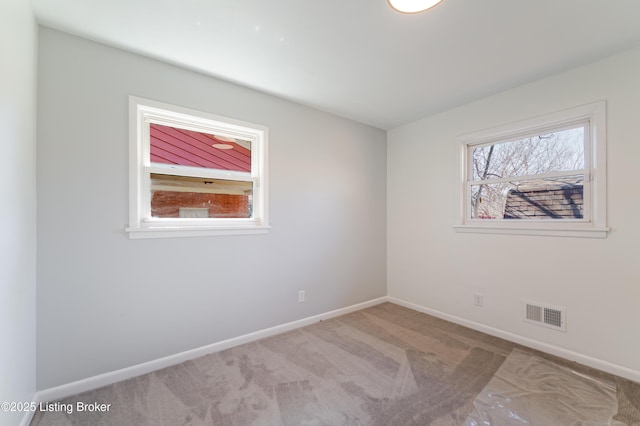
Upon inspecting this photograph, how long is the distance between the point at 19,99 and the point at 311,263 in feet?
8.22

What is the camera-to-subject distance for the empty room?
5.39ft

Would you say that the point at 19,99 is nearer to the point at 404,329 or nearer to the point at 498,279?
the point at 404,329

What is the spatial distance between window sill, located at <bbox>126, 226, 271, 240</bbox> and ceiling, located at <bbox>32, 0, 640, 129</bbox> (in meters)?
1.33

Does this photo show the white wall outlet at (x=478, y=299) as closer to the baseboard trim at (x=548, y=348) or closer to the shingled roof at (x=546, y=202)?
the baseboard trim at (x=548, y=348)

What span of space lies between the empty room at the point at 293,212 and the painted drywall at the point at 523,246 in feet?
0.06

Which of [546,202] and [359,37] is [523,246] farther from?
[359,37]

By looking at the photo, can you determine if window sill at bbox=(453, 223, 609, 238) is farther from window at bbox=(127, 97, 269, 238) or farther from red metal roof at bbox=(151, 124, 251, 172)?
red metal roof at bbox=(151, 124, 251, 172)

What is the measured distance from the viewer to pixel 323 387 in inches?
75.2

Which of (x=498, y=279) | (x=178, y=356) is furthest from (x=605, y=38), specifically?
(x=178, y=356)

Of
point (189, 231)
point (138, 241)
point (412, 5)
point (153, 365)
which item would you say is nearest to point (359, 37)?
point (412, 5)

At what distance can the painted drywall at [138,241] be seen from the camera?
1791mm

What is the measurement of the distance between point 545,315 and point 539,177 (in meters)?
1.25

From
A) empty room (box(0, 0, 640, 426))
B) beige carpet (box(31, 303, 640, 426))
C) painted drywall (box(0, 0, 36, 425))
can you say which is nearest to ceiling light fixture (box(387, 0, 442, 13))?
empty room (box(0, 0, 640, 426))

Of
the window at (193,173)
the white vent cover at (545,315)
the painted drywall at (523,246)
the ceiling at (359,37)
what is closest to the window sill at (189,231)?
the window at (193,173)
